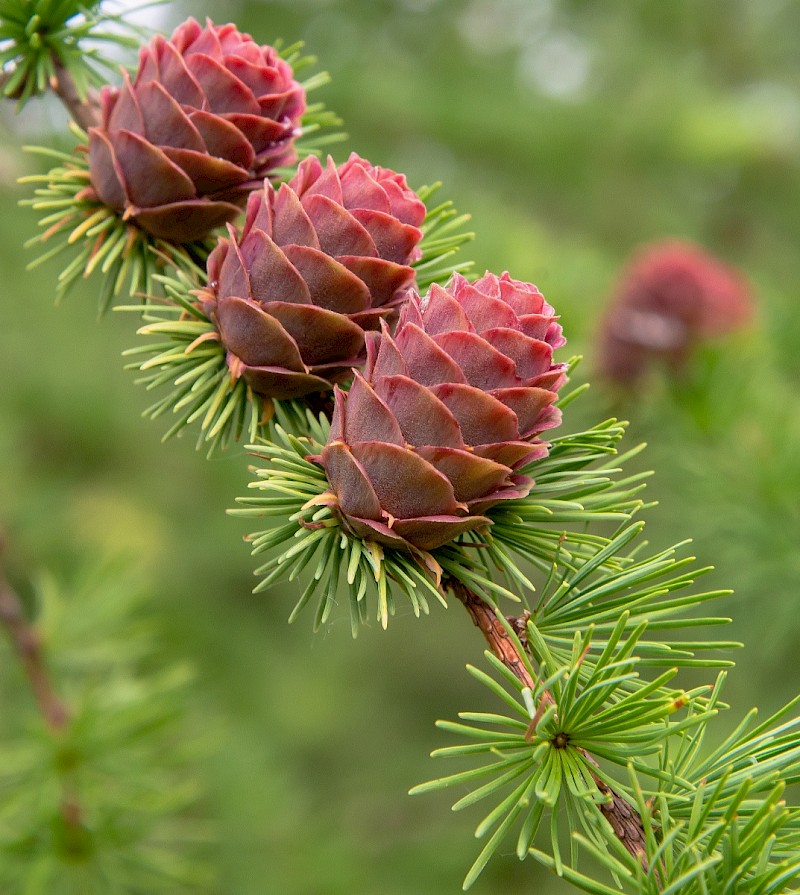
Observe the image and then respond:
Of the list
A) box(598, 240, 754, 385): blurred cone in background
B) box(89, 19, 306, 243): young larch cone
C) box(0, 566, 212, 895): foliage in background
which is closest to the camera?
box(89, 19, 306, 243): young larch cone

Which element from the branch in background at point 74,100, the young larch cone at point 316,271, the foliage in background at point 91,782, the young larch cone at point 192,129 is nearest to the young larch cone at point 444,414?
the young larch cone at point 316,271

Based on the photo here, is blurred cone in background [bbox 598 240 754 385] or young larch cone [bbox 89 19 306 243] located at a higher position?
blurred cone in background [bbox 598 240 754 385]

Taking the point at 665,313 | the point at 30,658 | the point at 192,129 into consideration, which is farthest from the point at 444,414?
the point at 665,313

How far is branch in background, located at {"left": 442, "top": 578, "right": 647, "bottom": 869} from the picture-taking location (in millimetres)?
531

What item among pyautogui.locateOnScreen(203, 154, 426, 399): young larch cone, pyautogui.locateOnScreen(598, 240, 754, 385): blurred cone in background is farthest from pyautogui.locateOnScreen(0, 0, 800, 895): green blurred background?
pyautogui.locateOnScreen(203, 154, 426, 399): young larch cone

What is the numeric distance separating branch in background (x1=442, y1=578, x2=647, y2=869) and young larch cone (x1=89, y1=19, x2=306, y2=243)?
1.16 feet

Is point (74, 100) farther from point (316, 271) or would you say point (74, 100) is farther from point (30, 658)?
point (30, 658)

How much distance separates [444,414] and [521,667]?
0.17 m

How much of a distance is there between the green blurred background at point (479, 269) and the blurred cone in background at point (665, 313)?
1.7 inches

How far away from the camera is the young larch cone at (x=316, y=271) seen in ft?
1.99

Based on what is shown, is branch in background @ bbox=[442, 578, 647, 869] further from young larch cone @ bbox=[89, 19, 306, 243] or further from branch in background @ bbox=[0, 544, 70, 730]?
branch in background @ bbox=[0, 544, 70, 730]

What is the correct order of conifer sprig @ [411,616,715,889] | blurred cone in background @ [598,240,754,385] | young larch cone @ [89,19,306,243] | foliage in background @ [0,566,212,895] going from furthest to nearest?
blurred cone in background @ [598,240,754,385] < foliage in background @ [0,566,212,895] < young larch cone @ [89,19,306,243] < conifer sprig @ [411,616,715,889]

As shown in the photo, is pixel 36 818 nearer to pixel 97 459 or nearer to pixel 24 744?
pixel 24 744

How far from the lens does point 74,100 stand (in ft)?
2.50
